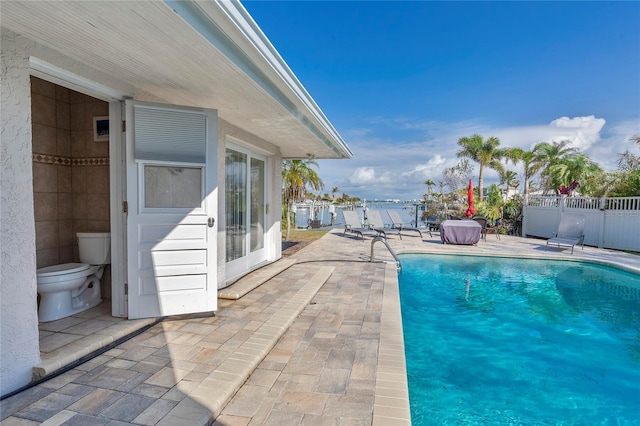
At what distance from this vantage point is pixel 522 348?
4.14 m

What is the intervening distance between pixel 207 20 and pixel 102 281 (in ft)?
12.0

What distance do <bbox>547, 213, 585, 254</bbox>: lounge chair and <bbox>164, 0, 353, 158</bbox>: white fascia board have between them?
401 inches

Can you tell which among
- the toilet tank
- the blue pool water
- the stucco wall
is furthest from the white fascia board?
the blue pool water

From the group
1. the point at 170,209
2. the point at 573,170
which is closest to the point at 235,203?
the point at 170,209

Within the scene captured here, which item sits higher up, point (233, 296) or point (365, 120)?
point (365, 120)

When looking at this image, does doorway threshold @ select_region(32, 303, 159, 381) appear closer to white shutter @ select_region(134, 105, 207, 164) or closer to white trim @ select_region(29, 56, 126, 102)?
white shutter @ select_region(134, 105, 207, 164)

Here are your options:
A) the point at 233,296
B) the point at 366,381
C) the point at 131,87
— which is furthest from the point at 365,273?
the point at 131,87

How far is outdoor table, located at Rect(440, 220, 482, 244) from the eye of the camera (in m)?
11.0

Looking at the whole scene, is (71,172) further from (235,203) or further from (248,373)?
(248,373)

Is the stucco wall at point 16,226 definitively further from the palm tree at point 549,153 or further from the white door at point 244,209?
the palm tree at point 549,153

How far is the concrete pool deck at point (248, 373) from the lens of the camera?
2.11m

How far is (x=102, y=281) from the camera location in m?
4.18

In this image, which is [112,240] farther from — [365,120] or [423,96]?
[365,120]

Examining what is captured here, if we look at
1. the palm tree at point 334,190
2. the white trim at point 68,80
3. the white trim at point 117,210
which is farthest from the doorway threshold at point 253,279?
the palm tree at point 334,190
